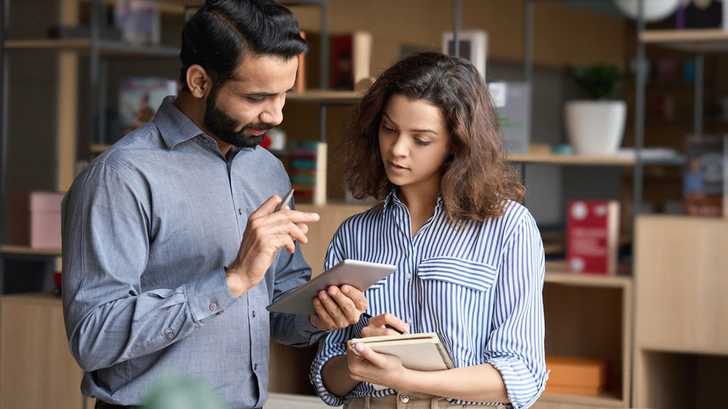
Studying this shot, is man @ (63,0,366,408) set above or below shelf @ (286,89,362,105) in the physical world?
below

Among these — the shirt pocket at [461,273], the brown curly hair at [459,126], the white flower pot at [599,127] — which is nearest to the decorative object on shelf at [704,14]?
the white flower pot at [599,127]

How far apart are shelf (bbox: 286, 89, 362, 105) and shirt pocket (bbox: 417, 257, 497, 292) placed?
1629 mm

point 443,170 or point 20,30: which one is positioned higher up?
point 20,30

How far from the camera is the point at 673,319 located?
10.4ft

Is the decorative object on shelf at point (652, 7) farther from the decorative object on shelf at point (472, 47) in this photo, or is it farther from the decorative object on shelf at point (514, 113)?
the decorative object on shelf at point (472, 47)

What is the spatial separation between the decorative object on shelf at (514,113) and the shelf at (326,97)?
536 mm

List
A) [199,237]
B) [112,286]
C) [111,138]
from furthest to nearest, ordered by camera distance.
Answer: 1. [111,138]
2. [199,237]
3. [112,286]

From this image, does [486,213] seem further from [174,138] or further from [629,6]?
[629,6]

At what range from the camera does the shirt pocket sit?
1.55 meters

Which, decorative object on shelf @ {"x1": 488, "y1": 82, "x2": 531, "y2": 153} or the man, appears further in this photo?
decorative object on shelf @ {"x1": 488, "y1": 82, "x2": 531, "y2": 153}

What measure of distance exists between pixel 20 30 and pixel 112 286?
4984 mm

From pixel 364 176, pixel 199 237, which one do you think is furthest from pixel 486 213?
pixel 199 237

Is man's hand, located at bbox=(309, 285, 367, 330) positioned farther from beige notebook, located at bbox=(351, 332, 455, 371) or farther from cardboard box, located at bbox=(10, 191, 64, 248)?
cardboard box, located at bbox=(10, 191, 64, 248)

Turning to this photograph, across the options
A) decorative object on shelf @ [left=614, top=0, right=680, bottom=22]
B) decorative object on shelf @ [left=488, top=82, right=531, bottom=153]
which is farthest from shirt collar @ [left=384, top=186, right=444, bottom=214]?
decorative object on shelf @ [left=614, top=0, right=680, bottom=22]
